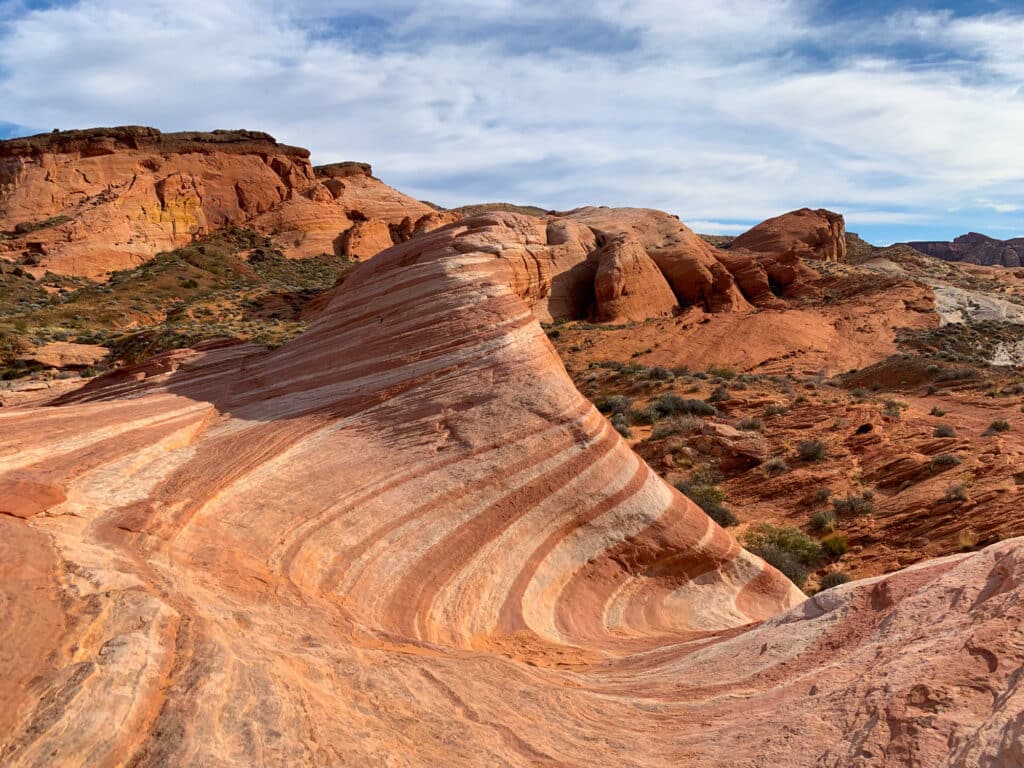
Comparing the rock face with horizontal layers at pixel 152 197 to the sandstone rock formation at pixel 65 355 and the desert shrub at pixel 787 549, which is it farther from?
the desert shrub at pixel 787 549

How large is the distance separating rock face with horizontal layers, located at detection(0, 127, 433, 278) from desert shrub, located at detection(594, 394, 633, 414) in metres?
38.0

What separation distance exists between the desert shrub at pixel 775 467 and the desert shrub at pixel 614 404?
212 inches

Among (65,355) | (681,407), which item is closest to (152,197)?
(65,355)

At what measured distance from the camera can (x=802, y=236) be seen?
174ft

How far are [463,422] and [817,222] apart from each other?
2089 inches

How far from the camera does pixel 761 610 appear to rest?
28.1ft

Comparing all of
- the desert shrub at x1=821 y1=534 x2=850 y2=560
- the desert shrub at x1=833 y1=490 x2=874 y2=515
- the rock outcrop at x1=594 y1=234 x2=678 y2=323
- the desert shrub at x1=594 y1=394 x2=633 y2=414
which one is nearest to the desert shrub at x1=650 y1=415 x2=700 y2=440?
the desert shrub at x1=594 y1=394 x2=633 y2=414

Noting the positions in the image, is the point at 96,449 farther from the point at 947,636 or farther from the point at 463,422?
the point at 947,636

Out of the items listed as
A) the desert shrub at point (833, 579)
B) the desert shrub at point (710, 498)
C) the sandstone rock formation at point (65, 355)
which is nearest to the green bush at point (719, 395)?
the desert shrub at point (710, 498)

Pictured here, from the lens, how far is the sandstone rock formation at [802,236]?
5012 centimetres

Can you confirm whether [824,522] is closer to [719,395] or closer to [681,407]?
[681,407]

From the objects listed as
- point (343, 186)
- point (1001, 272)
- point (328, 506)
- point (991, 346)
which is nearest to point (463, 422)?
point (328, 506)

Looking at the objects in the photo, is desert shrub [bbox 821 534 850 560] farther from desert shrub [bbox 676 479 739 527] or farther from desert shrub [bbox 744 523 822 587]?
desert shrub [bbox 676 479 739 527]

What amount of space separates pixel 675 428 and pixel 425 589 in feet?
42.5
